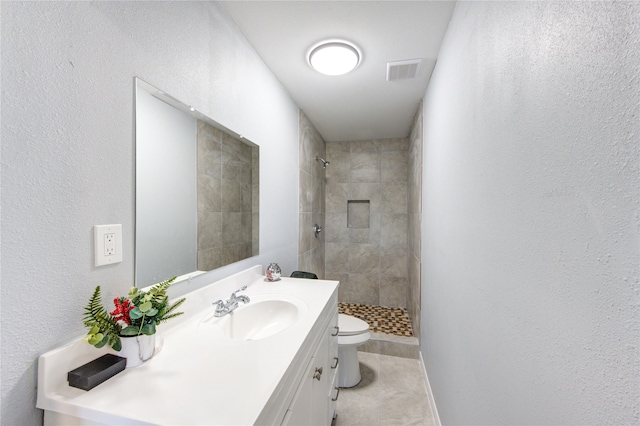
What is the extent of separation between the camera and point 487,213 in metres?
0.87

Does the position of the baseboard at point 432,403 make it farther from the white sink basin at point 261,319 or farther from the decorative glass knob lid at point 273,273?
the decorative glass knob lid at point 273,273

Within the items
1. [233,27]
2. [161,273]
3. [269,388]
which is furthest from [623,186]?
[233,27]

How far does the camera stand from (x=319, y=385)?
3.89 ft

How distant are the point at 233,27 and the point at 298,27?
0.35m

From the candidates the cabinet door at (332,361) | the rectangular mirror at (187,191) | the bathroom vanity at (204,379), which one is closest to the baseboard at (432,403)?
the cabinet door at (332,361)

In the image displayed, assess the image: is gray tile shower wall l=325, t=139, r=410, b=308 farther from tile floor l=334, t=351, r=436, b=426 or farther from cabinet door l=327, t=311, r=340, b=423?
cabinet door l=327, t=311, r=340, b=423

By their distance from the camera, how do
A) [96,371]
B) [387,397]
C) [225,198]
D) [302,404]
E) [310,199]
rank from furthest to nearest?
[310,199] → [387,397] → [225,198] → [302,404] → [96,371]

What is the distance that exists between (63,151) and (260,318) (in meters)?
0.99

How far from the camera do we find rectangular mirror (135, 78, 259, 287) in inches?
37.2

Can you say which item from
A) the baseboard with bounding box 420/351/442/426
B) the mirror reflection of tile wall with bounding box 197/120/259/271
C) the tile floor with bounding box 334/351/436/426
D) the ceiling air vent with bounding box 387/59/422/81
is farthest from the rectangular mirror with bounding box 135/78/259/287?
the baseboard with bounding box 420/351/442/426

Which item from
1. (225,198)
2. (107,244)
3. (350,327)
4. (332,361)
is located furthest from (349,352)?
(107,244)

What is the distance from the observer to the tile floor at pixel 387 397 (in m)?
1.71

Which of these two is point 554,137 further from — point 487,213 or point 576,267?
point 487,213

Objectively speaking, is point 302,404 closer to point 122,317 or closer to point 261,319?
point 261,319
